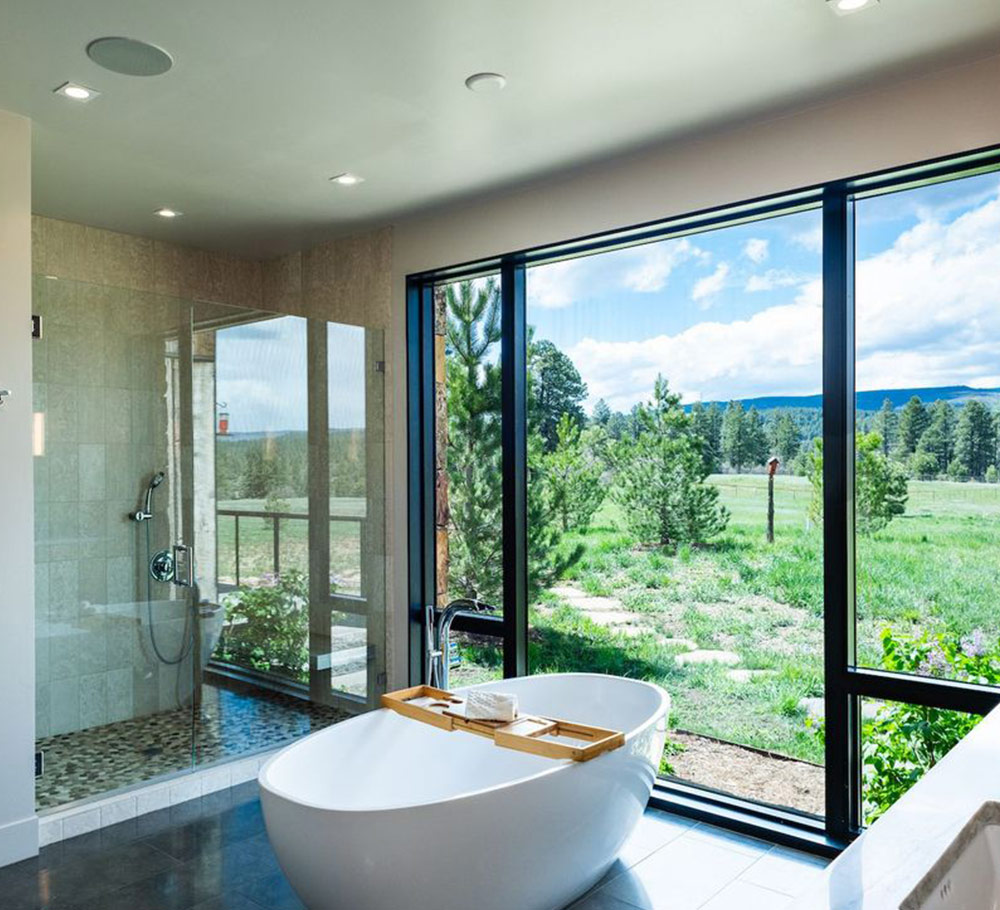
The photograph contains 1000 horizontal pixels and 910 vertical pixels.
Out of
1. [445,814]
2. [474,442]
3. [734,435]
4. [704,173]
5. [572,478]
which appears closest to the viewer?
[445,814]

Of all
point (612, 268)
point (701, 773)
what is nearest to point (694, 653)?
point (701, 773)

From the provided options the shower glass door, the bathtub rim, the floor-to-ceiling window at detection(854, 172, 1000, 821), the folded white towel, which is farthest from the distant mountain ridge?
the shower glass door

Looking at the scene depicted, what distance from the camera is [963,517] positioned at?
2.94 m

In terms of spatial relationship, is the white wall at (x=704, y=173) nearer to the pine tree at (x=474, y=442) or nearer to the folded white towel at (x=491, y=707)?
the pine tree at (x=474, y=442)

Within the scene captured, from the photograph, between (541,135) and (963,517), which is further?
(541,135)

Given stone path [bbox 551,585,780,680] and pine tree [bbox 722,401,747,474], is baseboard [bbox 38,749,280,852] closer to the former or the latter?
stone path [bbox 551,585,780,680]

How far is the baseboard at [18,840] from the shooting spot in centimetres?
309

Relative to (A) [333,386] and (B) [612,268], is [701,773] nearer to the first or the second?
(B) [612,268]

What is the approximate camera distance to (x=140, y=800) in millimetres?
3576

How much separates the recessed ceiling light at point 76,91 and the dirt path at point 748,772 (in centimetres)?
324

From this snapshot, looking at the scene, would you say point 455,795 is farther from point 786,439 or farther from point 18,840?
point 786,439

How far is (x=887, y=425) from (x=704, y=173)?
46.8 inches

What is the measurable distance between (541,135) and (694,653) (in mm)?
2155

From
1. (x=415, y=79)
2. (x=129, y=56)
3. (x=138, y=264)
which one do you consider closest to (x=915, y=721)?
(x=415, y=79)
